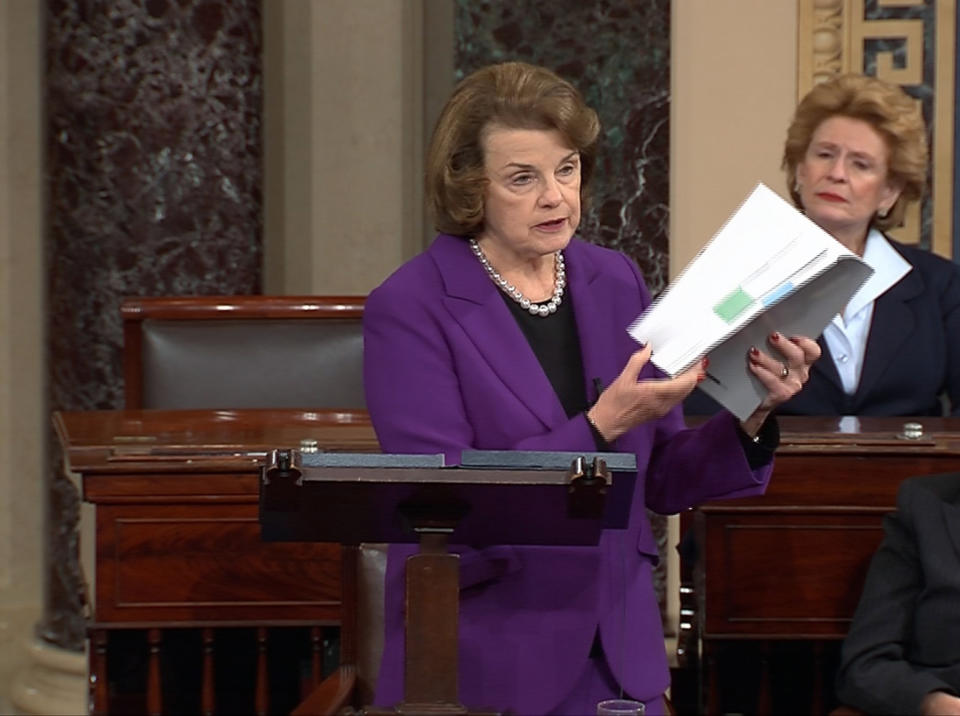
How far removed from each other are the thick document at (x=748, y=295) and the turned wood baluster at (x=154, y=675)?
1342mm

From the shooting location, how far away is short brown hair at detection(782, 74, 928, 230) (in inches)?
159

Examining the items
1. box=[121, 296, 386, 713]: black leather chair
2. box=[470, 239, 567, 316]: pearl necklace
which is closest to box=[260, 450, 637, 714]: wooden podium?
box=[470, 239, 567, 316]: pearl necklace

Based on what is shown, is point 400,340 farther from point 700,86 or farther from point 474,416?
point 700,86

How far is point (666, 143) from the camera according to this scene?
200 inches

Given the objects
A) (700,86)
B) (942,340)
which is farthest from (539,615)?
(700,86)

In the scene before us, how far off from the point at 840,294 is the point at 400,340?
2.08ft

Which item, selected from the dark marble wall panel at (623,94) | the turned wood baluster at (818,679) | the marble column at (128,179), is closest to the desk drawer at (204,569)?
the turned wood baluster at (818,679)

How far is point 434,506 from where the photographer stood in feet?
7.14

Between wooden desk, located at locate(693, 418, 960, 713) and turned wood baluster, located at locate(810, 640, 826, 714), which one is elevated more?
wooden desk, located at locate(693, 418, 960, 713)

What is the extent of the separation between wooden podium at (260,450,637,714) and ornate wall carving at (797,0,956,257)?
3.41m

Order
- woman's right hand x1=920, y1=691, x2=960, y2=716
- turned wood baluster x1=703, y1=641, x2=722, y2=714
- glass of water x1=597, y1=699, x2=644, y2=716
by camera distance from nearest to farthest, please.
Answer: glass of water x1=597, y1=699, x2=644, y2=716, woman's right hand x1=920, y1=691, x2=960, y2=716, turned wood baluster x1=703, y1=641, x2=722, y2=714

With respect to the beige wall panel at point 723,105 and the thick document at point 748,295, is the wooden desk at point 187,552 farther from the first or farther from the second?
the beige wall panel at point 723,105

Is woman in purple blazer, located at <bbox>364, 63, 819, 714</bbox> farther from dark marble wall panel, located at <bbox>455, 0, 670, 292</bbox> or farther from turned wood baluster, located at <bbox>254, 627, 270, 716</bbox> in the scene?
dark marble wall panel, located at <bbox>455, 0, 670, 292</bbox>

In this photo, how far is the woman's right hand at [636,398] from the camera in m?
2.47
